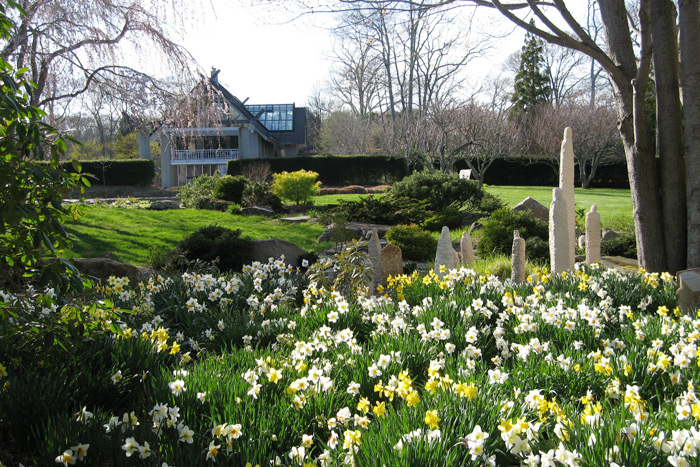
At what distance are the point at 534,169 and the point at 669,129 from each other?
87.7 ft

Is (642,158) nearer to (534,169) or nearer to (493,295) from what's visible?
(493,295)

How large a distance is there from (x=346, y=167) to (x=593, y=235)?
23.5 meters

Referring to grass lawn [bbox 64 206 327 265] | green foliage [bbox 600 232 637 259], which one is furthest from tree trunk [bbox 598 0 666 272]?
grass lawn [bbox 64 206 327 265]

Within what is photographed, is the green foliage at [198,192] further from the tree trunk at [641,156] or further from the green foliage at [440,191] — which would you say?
the tree trunk at [641,156]

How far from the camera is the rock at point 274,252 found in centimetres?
834

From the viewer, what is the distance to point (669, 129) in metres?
6.05

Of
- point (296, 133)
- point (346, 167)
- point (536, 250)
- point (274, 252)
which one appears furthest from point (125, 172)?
point (536, 250)

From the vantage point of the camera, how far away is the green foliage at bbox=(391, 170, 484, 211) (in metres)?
14.9

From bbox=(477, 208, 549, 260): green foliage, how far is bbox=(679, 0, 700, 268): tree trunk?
11.8 ft

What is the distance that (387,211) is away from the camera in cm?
1410

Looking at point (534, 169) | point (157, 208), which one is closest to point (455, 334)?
point (157, 208)

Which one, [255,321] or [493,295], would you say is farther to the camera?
[493,295]

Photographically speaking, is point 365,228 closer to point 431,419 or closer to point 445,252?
point 445,252

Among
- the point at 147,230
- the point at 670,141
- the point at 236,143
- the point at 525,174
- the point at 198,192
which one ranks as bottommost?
the point at 147,230
